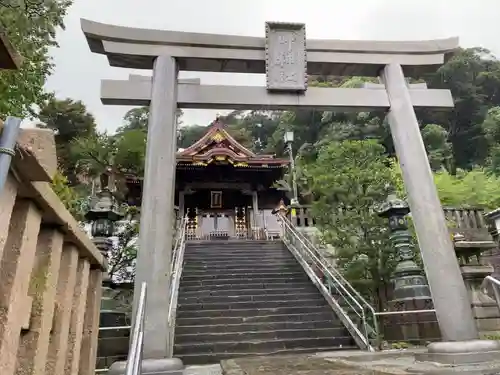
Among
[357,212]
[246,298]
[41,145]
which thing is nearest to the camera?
[41,145]

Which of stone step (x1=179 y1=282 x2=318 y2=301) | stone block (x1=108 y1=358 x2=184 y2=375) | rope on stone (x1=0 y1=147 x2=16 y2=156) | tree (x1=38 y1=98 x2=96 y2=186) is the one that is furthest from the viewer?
tree (x1=38 y1=98 x2=96 y2=186)

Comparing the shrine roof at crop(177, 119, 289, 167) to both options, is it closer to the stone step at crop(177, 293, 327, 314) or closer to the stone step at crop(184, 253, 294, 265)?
the stone step at crop(184, 253, 294, 265)

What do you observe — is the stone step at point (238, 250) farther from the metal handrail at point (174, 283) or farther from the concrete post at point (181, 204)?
the concrete post at point (181, 204)

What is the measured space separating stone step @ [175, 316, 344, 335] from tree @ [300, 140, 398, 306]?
167cm

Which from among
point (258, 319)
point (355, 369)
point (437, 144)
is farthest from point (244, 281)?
point (437, 144)

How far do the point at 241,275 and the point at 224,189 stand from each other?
30.9 feet

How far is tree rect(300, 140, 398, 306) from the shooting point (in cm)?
827

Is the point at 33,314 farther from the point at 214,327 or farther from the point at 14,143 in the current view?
the point at 214,327

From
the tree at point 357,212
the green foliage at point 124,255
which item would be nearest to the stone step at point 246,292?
the tree at point 357,212

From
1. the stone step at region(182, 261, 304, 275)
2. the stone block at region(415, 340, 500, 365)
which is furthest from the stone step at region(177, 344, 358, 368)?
the stone step at region(182, 261, 304, 275)

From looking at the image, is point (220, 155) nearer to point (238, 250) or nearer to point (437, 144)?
point (238, 250)

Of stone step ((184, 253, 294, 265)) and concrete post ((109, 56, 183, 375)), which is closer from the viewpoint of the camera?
concrete post ((109, 56, 183, 375))

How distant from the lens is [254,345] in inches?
246

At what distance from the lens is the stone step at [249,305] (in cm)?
746
